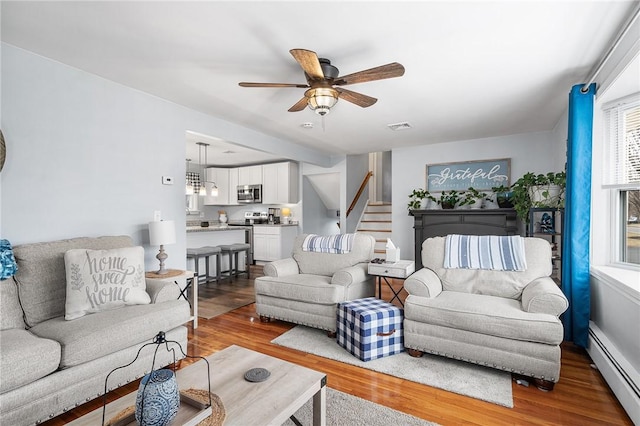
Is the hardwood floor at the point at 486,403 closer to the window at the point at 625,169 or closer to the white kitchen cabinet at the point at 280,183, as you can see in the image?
the window at the point at 625,169

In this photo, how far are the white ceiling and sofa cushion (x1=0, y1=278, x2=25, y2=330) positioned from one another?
170 cm

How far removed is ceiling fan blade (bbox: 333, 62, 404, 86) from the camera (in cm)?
211

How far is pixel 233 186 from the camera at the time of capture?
778 centimetres

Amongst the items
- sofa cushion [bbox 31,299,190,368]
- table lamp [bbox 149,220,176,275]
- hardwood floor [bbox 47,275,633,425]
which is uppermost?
table lamp [bbox 149,220,176,275]

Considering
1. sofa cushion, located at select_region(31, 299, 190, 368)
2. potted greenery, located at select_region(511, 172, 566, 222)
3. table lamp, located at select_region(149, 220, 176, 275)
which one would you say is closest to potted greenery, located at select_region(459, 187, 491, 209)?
potted greenery, located at select_region(511, 172, 566, 222)

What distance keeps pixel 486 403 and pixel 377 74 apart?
7.44 ft

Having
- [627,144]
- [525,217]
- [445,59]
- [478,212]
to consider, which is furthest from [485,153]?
[445,59]

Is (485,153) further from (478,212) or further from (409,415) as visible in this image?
(409,415)

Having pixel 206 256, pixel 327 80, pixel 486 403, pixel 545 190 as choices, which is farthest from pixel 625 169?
pixel 206 256

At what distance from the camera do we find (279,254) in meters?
6.94

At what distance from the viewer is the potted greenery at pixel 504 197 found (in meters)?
4.86

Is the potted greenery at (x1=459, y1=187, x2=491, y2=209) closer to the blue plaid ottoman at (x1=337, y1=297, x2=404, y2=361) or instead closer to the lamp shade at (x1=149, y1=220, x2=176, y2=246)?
the blue plaid ottoman at (x1=337, y1=297, x2=404, y2=361)

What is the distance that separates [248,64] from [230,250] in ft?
11.3

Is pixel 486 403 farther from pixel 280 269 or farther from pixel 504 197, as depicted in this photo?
pixel 504 197
